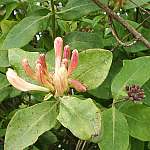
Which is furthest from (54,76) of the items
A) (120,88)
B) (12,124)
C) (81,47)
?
(81,47)

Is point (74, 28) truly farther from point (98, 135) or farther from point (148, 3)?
point (98, 135)

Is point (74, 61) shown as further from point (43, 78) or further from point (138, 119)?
point (138, 119)

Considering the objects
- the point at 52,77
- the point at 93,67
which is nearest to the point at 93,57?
the point at 93,67

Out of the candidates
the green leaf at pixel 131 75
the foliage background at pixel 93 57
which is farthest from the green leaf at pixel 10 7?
the green leaf at pixel 131 75

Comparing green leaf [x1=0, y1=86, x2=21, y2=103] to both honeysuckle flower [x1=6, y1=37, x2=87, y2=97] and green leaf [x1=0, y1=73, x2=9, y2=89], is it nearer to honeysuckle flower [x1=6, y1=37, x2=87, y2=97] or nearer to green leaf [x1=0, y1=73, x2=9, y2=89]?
green leaf [x1=0, y1=73, x2=9, y2=89]

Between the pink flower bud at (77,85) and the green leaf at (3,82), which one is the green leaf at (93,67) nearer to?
the pink flower bud at (77,85)
